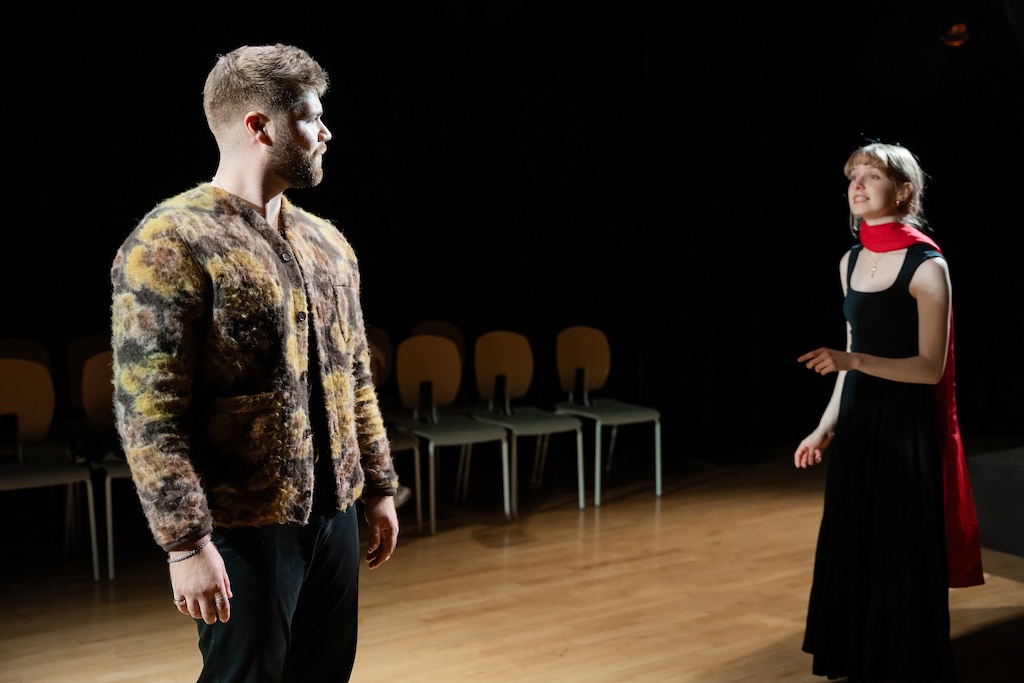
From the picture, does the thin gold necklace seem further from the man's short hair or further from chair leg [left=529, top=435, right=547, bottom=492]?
chair leg [left=529, top=435, right=547, bottom=492]

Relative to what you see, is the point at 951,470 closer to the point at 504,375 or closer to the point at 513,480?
the point at 513,480

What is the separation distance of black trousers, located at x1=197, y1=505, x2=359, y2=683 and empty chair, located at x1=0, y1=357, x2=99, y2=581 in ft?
8.27

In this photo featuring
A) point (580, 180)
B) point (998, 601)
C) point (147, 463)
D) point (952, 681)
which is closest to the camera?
point (147, 463)

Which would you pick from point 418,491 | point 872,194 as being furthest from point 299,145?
point 418,491

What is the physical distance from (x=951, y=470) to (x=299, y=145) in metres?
2.05

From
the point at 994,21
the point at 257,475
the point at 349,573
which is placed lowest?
the point at 349,573

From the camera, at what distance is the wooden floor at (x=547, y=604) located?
311cm

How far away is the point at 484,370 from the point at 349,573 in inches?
138

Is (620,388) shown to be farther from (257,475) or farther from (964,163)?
(257,475)

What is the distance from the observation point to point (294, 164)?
5.15 ft

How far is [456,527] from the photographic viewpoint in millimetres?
4734

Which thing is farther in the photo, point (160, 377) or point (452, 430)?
point (452, 430)

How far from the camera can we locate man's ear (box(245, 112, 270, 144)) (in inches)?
60.5

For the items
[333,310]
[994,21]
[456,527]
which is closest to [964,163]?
[994,21]
